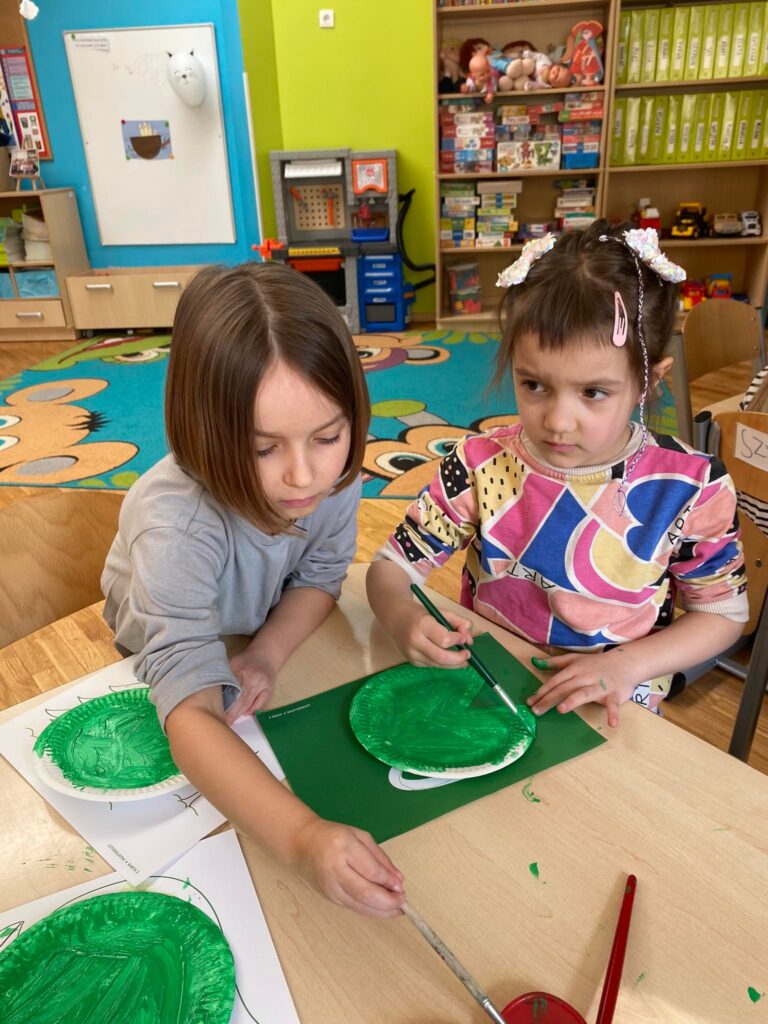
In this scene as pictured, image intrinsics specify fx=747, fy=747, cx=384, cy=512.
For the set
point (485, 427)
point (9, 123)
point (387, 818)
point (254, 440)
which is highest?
point (9, 123)

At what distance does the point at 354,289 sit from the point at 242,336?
3949mm

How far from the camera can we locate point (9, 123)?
4656 mm

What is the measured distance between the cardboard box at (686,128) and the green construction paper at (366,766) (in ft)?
13.4

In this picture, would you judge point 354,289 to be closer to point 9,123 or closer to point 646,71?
point 646,71

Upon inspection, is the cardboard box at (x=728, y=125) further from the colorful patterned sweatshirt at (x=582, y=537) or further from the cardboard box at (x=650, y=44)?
the colorful patterned sweatshirt at (x=582, y=537)

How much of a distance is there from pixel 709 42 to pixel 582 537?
3.93 metres

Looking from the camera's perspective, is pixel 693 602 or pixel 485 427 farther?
pixel 485 427

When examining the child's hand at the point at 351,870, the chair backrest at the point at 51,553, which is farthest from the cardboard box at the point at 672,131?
the child's hand at the point at 351,870

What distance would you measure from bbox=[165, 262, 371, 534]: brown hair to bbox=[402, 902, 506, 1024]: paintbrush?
39cm

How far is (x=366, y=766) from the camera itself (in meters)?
0.64

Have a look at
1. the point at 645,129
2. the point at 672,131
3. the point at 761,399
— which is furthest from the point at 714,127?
the point at 761,399

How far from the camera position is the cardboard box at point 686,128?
3838 millimetres

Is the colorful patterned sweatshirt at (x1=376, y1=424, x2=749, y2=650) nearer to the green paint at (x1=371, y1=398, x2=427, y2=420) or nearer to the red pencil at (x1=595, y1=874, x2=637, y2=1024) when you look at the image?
the red pencil at (x1=595, y1=874, x2=637, y2=1024)

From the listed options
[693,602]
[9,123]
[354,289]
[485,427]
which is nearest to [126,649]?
[693,602]
